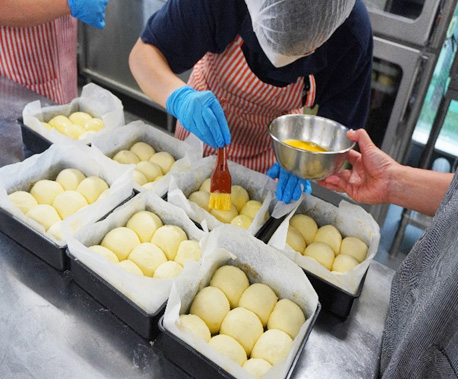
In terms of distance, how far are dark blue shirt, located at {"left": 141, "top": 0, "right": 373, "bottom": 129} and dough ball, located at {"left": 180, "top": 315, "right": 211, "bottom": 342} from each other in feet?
3.04

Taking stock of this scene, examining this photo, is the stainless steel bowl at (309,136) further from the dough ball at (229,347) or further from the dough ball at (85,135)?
the dough ball at (85,135)

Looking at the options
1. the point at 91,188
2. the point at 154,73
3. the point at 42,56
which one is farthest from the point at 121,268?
the point at 42,56

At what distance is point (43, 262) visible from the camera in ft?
4.09

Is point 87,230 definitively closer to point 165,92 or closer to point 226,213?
point 226,213

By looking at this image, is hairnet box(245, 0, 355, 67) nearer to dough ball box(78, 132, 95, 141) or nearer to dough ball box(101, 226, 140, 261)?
dough ball box(101, 226, 140, 261)

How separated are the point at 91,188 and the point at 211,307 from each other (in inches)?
22.8

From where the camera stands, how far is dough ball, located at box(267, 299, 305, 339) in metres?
1.08

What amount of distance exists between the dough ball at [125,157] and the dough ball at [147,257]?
482mm

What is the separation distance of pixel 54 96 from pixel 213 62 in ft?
3.56

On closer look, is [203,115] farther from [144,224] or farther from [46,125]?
[46,125]

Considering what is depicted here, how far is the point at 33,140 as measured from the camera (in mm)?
1656

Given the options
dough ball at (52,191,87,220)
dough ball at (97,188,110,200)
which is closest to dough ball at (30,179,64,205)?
dough ball at (52,191,87,220)

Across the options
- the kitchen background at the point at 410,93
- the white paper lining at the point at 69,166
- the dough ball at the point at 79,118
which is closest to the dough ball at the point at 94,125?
the dough ball at the point at 79,118

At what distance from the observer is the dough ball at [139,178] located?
1.56m
